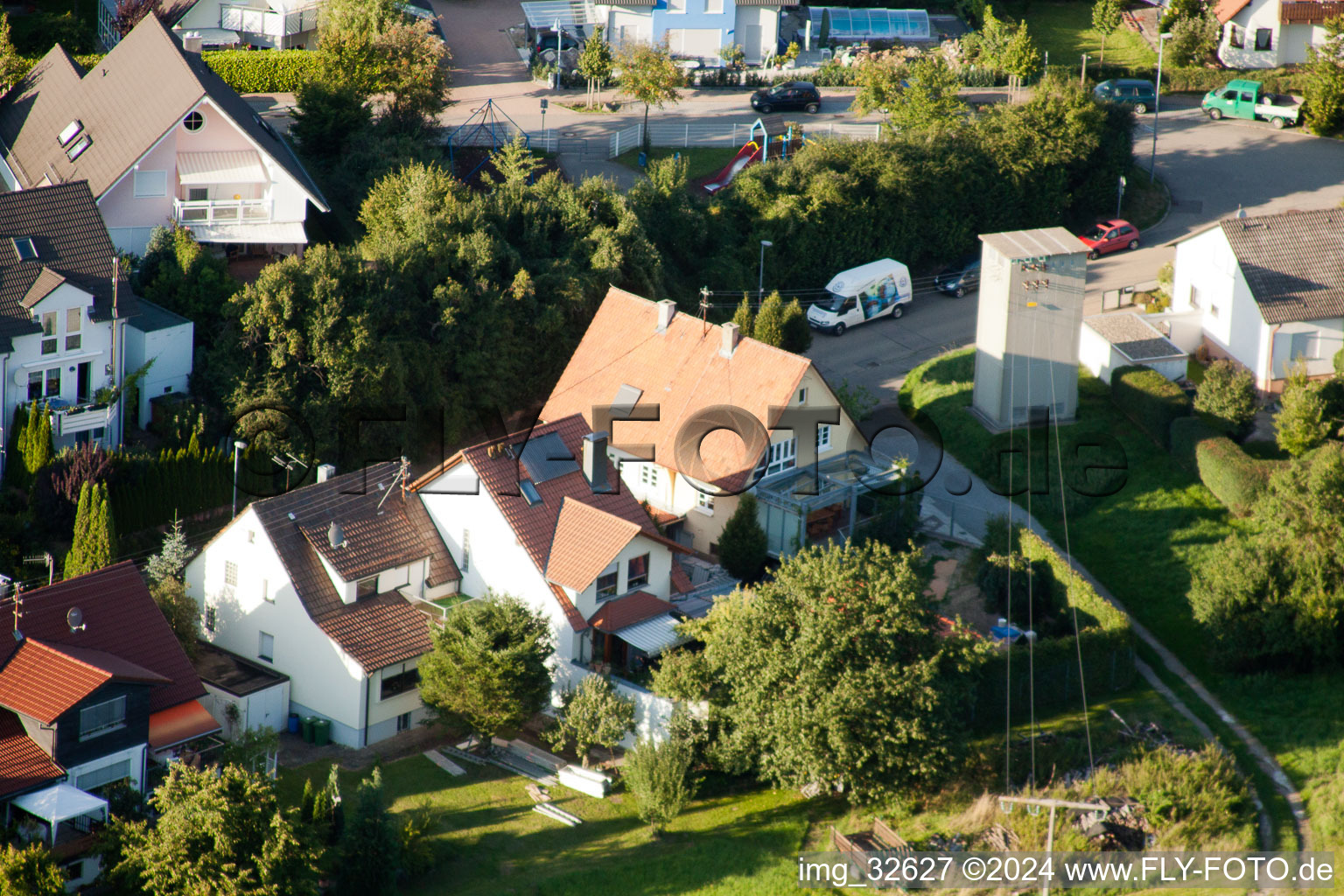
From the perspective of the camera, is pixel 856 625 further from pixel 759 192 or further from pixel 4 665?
pixel 759 192

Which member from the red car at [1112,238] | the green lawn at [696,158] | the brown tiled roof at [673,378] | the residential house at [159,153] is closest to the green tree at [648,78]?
the green lawn at [696,158]

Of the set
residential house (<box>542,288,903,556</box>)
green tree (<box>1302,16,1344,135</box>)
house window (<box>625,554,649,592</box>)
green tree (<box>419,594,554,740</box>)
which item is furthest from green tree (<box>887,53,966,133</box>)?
green tree (<box>419,594,554,740</box>)

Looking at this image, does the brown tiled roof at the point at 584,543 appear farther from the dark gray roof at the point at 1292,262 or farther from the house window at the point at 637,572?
the dark gray roof at the point at 1292,262

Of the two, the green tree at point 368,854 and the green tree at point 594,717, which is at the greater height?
the green tree at point 594,717

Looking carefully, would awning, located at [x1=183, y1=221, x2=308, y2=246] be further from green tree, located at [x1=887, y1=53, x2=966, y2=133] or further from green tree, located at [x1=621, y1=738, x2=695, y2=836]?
green tree, located at [x1=887, y1=53, x2=966, y2=133]

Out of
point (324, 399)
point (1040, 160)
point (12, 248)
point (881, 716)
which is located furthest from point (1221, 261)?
point (12, 248)

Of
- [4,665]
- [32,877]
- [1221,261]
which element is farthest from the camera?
[1221,261]

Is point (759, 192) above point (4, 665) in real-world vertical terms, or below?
above

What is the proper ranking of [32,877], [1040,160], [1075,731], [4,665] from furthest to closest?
[1040,160], [1075,731], [4,665], [32,877]
